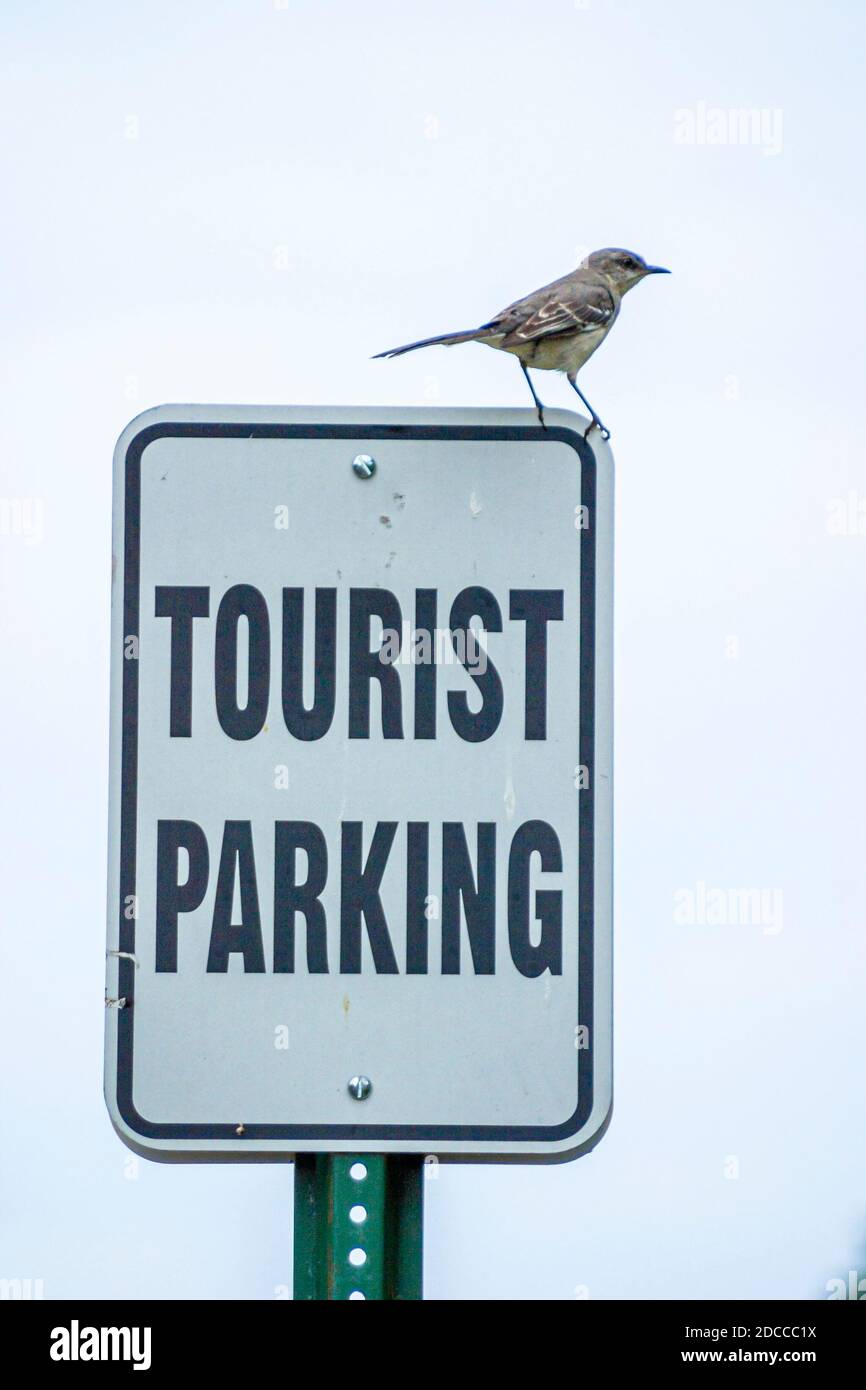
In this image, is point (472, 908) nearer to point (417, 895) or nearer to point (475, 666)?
Result: point (417, 895)

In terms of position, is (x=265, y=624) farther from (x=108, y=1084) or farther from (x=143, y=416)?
(x=108, y=1084)

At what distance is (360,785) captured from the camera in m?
2.60

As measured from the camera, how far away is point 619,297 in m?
4.62

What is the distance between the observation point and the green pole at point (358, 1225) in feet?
8.21

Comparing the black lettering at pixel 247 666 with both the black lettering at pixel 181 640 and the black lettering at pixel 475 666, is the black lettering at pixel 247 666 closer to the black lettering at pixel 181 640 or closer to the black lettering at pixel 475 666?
the black lettering at pixel 181 640

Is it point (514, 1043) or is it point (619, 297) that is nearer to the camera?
point (514, 1043)

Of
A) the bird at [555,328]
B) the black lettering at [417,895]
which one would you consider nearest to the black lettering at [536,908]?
the black lettering at [417,895]

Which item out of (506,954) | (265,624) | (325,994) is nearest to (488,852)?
(506,954)

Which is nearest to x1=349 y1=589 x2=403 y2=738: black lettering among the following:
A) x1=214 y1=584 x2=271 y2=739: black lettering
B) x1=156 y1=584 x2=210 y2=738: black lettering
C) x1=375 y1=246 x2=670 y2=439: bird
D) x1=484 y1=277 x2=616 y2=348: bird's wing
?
x1=214 y1=584 x2=271 y2=739: black lettering

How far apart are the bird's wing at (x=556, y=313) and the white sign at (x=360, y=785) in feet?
3.48

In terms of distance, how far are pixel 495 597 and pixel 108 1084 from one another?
0.97 m

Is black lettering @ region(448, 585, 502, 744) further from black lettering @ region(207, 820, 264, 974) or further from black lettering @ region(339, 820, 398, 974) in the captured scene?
black lettering @ region(207, 820, 264, 974)

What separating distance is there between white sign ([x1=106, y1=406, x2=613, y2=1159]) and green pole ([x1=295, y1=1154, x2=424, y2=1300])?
0.06 m

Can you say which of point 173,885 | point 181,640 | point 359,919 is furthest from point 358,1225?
point 181,640
